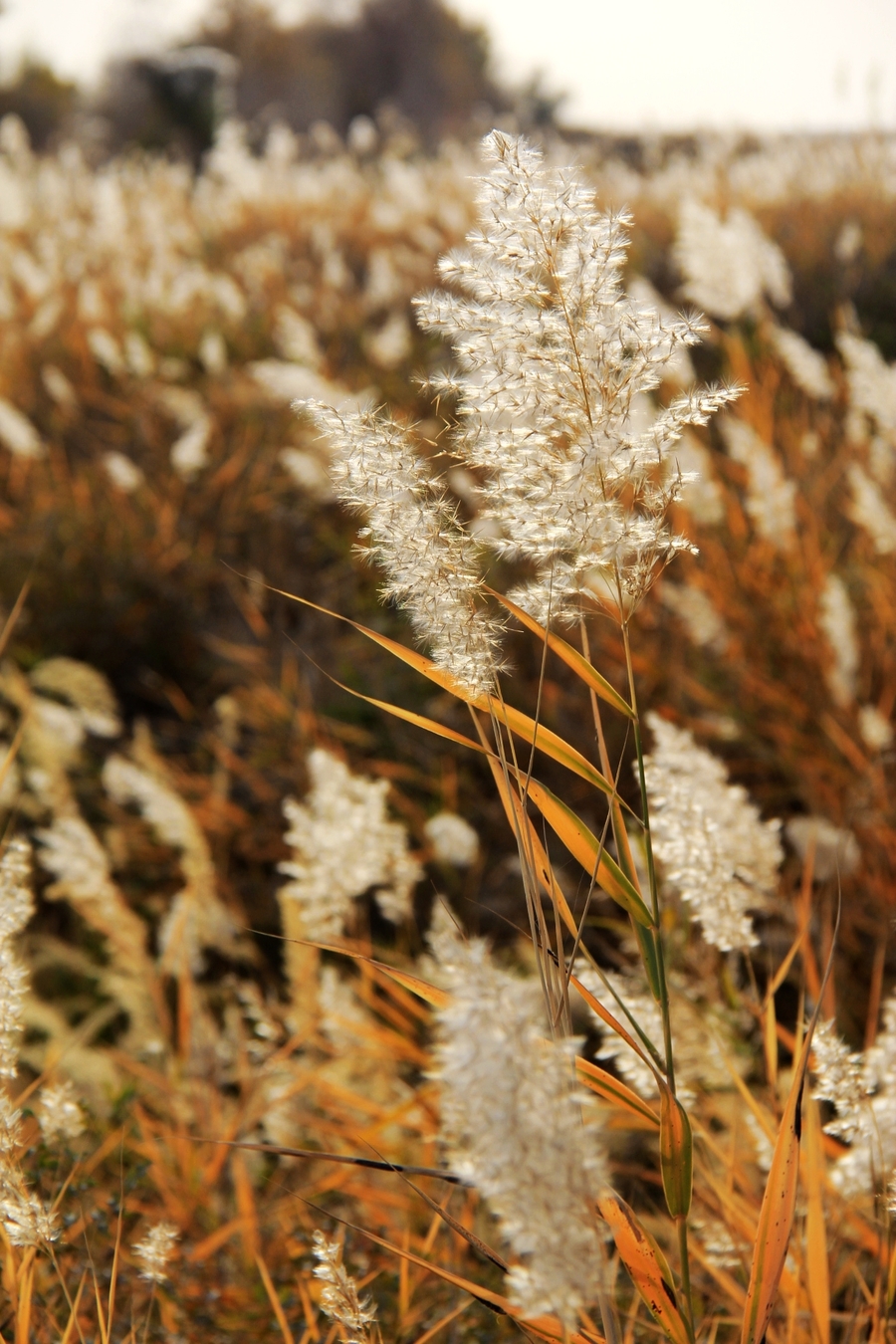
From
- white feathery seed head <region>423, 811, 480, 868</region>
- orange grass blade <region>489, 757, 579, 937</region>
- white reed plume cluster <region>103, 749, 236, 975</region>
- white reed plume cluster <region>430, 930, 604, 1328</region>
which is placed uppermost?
orange grass blade <region>489, 757, 579, 937</region>

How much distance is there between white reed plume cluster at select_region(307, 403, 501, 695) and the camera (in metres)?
0.70

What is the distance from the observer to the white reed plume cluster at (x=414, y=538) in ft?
2.31

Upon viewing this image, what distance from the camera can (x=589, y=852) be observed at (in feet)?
2.38

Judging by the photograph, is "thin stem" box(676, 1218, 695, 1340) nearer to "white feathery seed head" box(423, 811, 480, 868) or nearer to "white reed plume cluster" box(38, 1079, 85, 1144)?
"white reed plume cluster" box(38, 1079, 85, 1144)

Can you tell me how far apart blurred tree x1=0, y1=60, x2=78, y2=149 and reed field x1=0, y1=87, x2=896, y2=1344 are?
67.2 ft

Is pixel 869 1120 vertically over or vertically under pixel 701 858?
under

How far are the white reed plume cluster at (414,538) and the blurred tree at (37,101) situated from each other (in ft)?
82.3

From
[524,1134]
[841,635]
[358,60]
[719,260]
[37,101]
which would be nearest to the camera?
[524,1134]

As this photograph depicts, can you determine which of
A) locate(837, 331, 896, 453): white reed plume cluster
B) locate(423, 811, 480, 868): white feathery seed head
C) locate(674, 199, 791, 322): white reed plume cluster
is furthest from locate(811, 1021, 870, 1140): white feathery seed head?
locate(674, 199, 791, 322): white reed plume cluster

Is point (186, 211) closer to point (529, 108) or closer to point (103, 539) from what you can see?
point (103, 539)

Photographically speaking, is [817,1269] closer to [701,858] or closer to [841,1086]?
[841,1086]

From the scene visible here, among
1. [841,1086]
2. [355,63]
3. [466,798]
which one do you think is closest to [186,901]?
[466,798]

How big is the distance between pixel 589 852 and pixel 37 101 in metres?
27.1

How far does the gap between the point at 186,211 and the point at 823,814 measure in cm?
712
